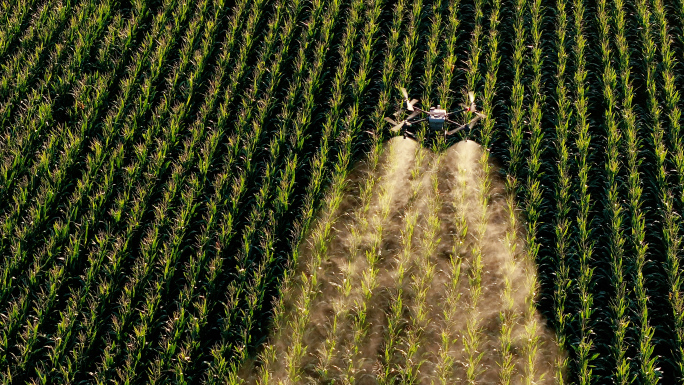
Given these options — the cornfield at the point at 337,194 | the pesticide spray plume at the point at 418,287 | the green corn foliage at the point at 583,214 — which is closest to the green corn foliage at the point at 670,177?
the cornfield at the point at 337,194

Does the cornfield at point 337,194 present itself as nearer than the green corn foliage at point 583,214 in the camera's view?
No

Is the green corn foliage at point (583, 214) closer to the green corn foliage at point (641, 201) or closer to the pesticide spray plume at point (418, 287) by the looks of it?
the pesticide spray plume at point (418, 287)

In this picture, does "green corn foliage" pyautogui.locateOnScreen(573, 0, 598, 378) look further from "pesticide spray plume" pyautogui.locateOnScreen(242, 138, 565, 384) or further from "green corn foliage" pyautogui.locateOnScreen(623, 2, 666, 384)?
"green corn foliage" pyautogui.locateOnScreen(623, 2, 666, 384)

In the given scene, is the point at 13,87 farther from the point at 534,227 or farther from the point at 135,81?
the point at 534,227

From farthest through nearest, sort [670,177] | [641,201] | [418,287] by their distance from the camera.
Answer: [670,177], [641,201], [418,287]

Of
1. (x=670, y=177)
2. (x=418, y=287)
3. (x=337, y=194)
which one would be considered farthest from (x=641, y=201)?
(x=337, y=194)

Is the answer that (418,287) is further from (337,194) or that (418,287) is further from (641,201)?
(641,201)

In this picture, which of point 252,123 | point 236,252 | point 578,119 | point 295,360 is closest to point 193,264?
point 236,252

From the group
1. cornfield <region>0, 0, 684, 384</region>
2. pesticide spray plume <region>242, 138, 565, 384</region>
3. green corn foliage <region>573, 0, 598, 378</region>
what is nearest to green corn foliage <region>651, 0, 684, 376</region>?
cornfield <region>0, 0, 684, 384</region>
